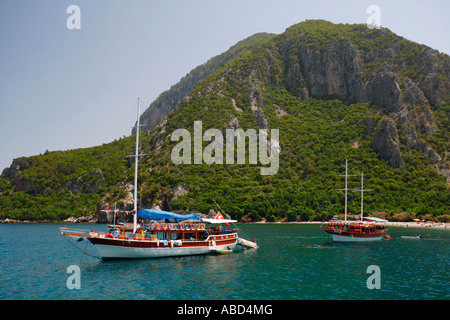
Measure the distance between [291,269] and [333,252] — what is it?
16172 millimetres

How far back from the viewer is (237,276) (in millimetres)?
30547

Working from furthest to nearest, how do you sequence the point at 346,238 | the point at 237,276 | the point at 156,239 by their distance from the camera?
the point at 346,238
the point at 156,239
the point at 237,276

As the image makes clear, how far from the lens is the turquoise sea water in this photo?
953 inches

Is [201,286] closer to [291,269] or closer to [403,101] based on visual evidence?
[291,269]

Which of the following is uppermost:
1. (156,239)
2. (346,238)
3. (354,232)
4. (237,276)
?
(156,239)

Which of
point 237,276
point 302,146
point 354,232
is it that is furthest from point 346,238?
point 302,146

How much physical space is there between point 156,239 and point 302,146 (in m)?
116

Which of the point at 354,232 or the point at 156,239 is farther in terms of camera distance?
the point at 354,232

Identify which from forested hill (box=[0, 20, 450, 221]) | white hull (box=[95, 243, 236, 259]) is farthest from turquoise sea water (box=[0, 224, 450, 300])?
forested hill (box=[0, 20, 450, 221])

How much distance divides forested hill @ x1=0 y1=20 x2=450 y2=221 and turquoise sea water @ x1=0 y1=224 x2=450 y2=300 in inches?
2661

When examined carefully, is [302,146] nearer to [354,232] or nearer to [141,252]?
[354,232]

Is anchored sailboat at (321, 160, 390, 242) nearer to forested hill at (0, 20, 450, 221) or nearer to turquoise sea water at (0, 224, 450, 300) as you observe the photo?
turquoise sea water at (0, 224, 450, 300)

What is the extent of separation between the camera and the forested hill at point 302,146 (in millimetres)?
114938
